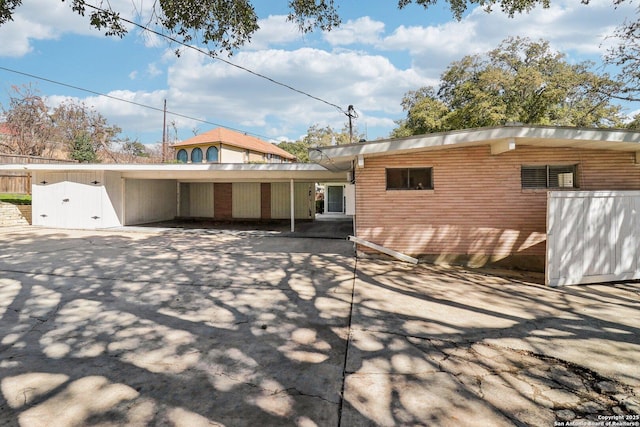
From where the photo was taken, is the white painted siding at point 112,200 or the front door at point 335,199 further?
the front door at point 335,199

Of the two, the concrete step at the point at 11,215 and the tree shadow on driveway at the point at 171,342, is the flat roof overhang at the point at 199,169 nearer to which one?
the concrete step at the point at 11,215

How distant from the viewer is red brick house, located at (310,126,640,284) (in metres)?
→ 6.96

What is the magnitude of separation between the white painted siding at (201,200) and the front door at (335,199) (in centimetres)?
849

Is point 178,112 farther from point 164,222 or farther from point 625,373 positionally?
point 625,373

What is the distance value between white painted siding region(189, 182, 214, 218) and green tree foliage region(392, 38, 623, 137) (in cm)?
1501

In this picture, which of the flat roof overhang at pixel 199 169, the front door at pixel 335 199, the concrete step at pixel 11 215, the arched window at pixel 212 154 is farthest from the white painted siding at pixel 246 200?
the concrete step at pixel 11 215

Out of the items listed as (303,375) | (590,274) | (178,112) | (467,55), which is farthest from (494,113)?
(178,112)

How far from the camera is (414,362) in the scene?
9.39 ft

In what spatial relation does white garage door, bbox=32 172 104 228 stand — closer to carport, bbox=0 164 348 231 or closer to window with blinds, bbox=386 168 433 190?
carport, bbox=0 164 348 231

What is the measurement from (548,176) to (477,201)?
1674 millimetres

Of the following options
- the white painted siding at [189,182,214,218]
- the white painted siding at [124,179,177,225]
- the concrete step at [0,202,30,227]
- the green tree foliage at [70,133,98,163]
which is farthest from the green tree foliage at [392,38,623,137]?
the green tree foliage at [70,133,98,163]

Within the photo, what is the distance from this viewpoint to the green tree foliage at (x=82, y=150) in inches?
984

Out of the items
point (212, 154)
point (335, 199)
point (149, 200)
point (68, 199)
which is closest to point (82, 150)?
point (212, 154)

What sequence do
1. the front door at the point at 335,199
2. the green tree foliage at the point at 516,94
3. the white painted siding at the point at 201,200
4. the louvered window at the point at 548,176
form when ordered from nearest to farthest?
1. the louvered window at the point at 548,176
2. the white painted siding at the point at 201,200
3. the green tree foliage at the point at 516,94
4. the front door at the point at 335,199
